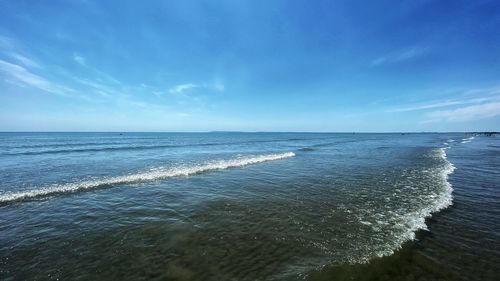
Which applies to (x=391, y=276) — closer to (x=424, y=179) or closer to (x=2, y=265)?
(x=2, y=265)

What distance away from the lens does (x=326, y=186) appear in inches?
554

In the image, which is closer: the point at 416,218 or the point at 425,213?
the point at 416,218

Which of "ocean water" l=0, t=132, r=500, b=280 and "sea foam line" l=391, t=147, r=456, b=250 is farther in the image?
"sea foam line" l=391, t=147, r=456, b=250

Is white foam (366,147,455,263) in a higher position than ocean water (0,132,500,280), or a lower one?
higher

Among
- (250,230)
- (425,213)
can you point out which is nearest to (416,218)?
(425,213)

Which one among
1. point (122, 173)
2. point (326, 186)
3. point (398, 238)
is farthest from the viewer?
point (122, 173)

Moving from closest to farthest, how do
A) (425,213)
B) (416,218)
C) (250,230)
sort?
(250,230), (416,218), (425,213)

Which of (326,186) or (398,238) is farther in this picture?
(326,186)

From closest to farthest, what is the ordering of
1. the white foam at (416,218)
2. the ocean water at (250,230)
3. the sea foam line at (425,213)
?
the ocean water at (250,230) → the white foam at (416,218) → the sea foam line at (425,213)

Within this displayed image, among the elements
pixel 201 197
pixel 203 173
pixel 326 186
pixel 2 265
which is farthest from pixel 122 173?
pixel 326 186

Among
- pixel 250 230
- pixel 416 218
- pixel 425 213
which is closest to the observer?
pixel 250 230

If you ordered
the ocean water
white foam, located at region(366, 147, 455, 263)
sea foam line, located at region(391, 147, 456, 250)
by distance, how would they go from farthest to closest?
sea foam line, located at region(391, 147, 456, 250) → white foam, located at region(366, 147, 455, 263) → the ocean water

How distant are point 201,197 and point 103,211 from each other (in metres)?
4.32

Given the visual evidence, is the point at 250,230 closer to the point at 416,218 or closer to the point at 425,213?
the point at 416,218
